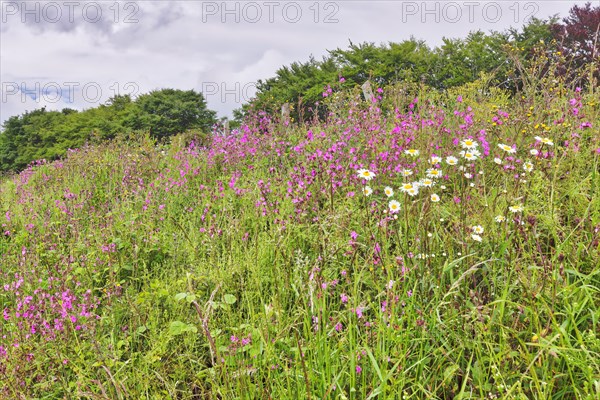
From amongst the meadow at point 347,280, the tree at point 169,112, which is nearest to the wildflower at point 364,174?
the meadow at point 347,280

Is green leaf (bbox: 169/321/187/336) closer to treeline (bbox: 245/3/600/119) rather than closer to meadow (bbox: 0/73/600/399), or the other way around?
meadow (bbox: 0/73/600/399)

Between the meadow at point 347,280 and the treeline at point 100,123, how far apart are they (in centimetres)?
1925

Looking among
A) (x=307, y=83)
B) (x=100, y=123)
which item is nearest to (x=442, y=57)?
(x=307, y=83)

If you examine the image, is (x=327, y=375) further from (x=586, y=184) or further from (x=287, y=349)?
(x=586, y=184)

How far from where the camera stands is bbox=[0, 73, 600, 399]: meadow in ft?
5.46

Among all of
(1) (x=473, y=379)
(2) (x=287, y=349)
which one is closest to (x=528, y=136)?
(1) (x=473, y=379)

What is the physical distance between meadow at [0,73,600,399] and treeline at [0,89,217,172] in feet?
63.2

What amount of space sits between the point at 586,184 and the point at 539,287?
143cm

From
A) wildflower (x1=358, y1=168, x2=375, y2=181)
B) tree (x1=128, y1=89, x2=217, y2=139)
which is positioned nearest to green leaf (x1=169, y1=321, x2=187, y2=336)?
wildflower (x1=358, y1=168, x2=375, y2=181)

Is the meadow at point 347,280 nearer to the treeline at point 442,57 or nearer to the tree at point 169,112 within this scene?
the treeline at point 442,57

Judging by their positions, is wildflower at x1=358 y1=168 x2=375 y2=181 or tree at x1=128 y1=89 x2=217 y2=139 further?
tree at x1=128 y1=89 x2=217 y2=139

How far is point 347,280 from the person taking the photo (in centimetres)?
207

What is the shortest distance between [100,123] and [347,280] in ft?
96.8

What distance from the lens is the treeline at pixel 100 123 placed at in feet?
85.3
